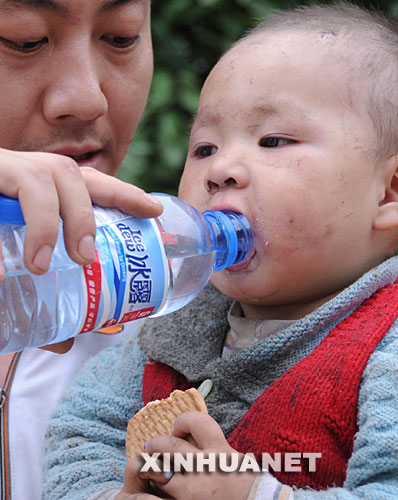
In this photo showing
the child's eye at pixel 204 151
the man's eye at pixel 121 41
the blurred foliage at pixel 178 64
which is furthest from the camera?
the blurred foliage at pixel 178 64

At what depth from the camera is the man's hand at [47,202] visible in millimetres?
1028

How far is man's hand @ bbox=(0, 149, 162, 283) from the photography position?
1.03 metres

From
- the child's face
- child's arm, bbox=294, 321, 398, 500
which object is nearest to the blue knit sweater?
child's arm, bbox=294, 321, 398, 500

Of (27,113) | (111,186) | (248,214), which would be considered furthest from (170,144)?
(111,186)

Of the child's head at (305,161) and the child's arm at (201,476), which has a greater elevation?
the child's head at (305,161)

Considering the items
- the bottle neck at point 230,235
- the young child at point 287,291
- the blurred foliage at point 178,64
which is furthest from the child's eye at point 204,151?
the blurred foliage at point 178,64

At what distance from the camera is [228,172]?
152 cm

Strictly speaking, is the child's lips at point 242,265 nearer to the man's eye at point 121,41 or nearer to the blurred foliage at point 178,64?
the man's eye at point 121,41

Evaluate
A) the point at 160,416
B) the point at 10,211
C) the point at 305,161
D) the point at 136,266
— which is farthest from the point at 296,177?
the point at 10,211

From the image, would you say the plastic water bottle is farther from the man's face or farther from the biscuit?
the man's face

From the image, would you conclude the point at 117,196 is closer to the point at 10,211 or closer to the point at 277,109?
the point at 10,211

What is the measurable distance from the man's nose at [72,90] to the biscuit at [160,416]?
734mm

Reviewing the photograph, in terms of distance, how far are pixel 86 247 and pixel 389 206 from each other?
0.79 m

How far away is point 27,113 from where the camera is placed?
1.74 m
